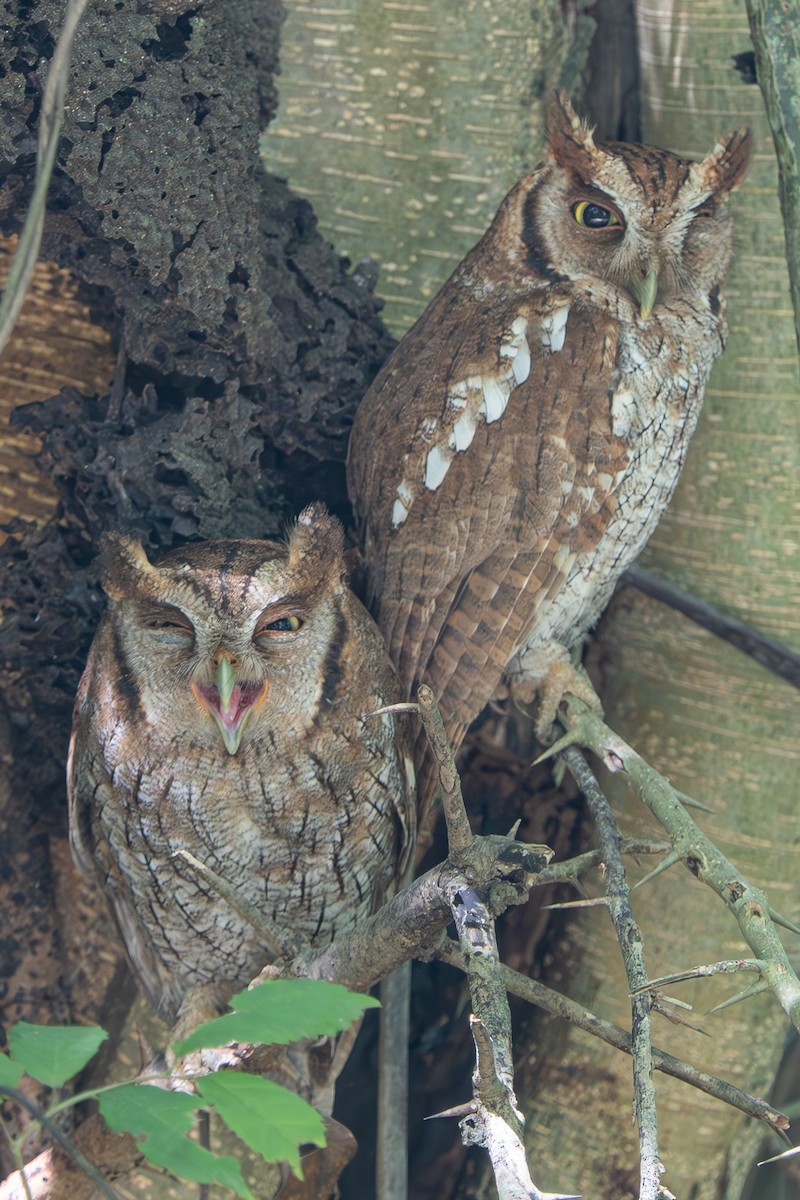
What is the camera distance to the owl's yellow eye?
6.63 ft

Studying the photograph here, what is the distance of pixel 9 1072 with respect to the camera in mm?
968

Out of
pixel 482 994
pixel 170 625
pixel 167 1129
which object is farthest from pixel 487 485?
pixel 167 1129

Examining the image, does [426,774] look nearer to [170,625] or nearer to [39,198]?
[170,625]

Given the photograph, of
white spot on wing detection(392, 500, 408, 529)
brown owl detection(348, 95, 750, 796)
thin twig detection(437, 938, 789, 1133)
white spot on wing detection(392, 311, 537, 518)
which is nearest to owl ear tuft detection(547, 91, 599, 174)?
brown owl detection(348, 95, 750, 796)

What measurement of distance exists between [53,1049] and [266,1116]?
0.62 ft

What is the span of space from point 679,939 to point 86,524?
1286mm

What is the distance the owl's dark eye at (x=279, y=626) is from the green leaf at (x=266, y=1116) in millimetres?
757

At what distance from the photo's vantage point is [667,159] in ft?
6.61

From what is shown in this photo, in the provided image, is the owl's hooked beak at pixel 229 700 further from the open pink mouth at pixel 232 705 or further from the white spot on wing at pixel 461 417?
the white spot on wing at pixel 461 417

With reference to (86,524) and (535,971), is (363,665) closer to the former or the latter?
(86,524)

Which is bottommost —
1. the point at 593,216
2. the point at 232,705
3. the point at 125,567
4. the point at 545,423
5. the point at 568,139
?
the point at 232,705

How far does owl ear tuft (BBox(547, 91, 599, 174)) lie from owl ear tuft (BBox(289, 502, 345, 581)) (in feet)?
2.43

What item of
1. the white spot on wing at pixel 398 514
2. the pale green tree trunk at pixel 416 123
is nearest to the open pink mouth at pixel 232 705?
the white spot on wing at pixel 398 514

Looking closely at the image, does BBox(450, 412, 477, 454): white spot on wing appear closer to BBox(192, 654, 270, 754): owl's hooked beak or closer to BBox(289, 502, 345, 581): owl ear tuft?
BBox(289, 502, 345, 581): owl ear tuft
